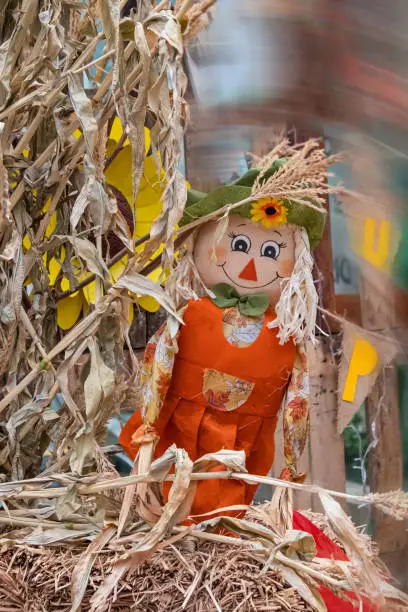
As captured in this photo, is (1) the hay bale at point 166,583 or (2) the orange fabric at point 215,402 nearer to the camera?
(1) the hay bale at point 166,583

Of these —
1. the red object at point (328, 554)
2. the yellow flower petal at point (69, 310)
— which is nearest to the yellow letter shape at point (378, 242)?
the red object at point (328, 554)

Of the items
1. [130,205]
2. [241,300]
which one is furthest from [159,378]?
[130,205]

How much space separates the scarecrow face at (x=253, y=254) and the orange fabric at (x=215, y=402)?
34mm

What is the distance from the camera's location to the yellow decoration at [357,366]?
751 mm

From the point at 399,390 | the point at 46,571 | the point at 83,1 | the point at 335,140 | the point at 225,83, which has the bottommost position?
the point at 46,571

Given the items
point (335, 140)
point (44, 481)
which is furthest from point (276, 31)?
point (44, 481)

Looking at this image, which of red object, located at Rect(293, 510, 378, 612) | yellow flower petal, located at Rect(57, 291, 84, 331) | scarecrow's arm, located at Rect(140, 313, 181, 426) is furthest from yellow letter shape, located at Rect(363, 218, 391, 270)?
yellow flower petal, located at Rect(57, 291, 84, 331)

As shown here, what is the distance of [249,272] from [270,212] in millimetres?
64

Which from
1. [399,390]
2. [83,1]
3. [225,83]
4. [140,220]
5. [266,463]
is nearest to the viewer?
[399,390]

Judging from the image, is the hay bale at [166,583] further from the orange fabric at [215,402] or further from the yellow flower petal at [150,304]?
the yellow flower petal at [150,304]

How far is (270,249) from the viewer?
2.26 ft

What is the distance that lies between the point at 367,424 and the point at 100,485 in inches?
21.4

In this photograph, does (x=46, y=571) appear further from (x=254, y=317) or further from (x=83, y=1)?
(x=83, y=1)

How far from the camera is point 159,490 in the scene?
539 mm
